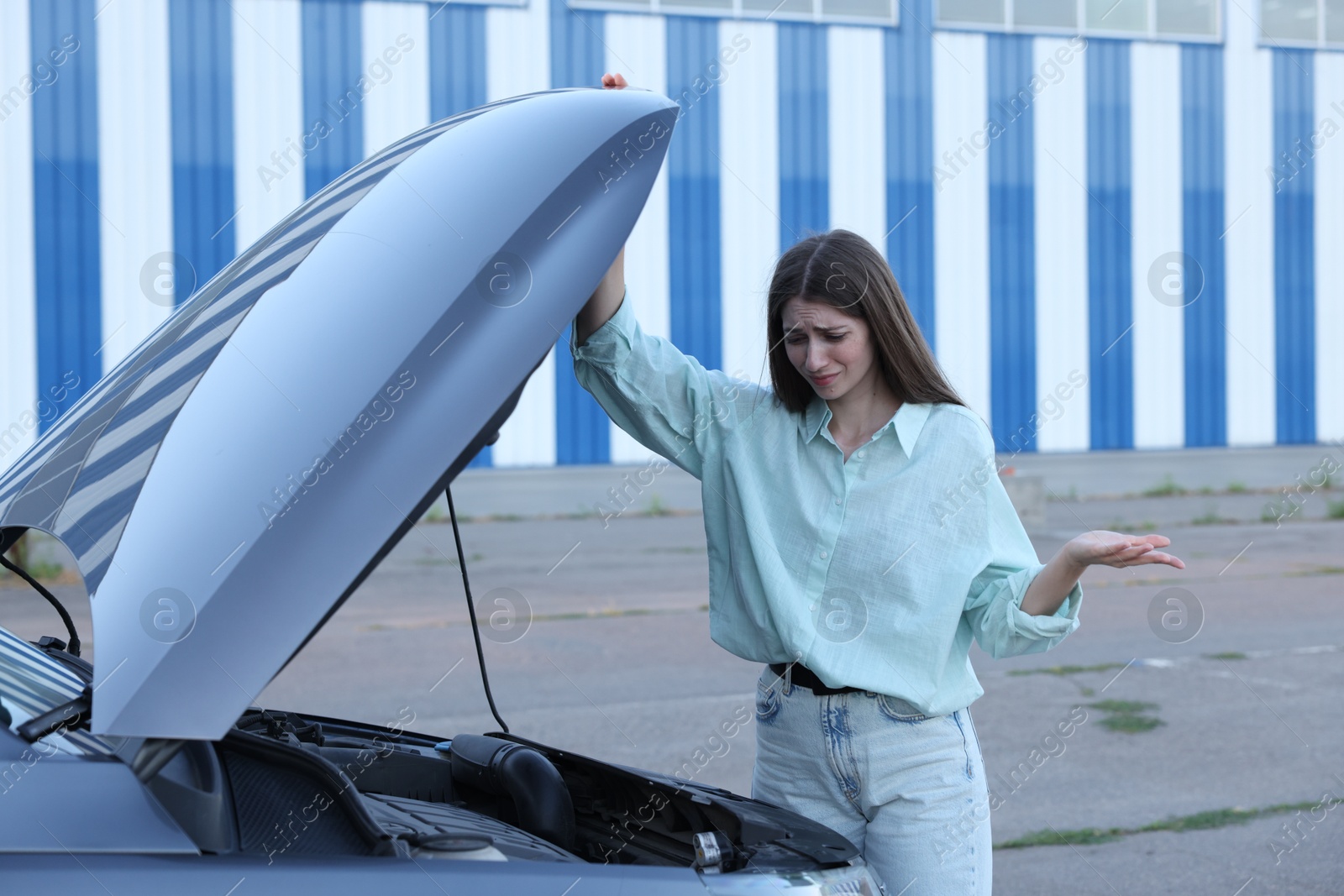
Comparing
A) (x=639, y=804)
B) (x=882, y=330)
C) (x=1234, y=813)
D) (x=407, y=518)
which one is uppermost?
(x=882, y=330)

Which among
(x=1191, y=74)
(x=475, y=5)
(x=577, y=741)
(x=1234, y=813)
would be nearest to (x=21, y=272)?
(x=475, y=5)

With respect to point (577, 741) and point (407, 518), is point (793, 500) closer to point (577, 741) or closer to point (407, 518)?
point (407, 518)

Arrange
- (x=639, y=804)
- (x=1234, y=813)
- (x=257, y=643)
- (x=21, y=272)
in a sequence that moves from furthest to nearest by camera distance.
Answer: (x=21, y=272)
(x=1234, y=813)
(x=639, y=804)
(x=257, y=643)

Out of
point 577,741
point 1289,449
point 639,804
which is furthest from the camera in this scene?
point 1289,449

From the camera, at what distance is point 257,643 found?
132cm

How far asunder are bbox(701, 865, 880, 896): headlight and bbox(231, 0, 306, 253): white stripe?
1378 cm

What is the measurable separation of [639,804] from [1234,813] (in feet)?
11.6

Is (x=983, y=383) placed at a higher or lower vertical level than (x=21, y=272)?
lower

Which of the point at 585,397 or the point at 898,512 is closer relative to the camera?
the point at 898,512

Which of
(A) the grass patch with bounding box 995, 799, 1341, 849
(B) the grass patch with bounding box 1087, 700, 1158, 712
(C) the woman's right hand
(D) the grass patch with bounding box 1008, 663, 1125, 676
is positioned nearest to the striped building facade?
(D) the grass patch with bounding box 1008, 663, 1125, 676

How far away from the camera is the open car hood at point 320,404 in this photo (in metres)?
1.32

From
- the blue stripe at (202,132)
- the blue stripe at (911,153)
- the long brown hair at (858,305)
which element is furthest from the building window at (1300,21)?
the long brown hair at (858,305)

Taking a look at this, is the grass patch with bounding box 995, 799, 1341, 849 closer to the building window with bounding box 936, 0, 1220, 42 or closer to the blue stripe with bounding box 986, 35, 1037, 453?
the blue stripe with bounding box 986, 35, 1037, 453

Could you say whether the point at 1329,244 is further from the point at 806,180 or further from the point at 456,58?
the point at 456,58
